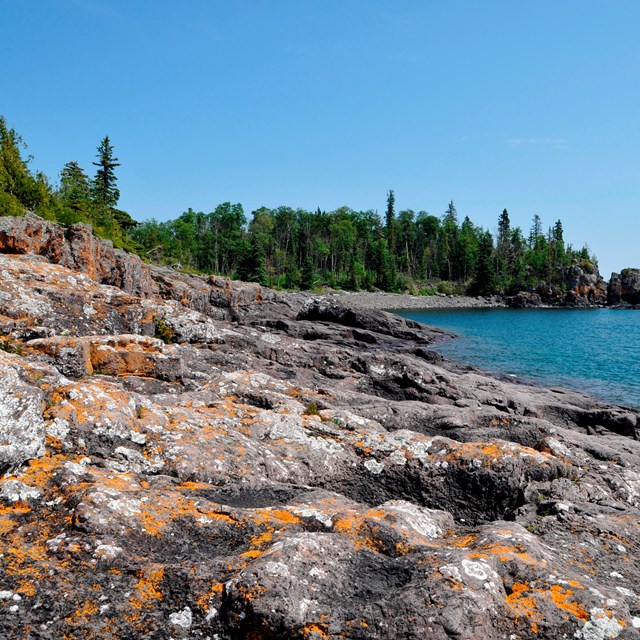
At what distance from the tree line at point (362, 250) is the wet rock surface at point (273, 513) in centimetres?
9866

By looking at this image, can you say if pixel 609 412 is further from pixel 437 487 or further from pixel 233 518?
pixel 233 518

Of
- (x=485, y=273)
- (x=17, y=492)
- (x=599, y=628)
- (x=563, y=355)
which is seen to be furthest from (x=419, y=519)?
(x=485, y=273)

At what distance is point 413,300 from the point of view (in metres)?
131

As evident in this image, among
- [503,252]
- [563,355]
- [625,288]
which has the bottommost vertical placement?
[563,355]

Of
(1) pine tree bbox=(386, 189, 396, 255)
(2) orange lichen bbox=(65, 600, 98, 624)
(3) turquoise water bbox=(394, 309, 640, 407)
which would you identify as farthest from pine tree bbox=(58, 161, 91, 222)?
(1) pine tree bbox=(386, 189, 396, 255)

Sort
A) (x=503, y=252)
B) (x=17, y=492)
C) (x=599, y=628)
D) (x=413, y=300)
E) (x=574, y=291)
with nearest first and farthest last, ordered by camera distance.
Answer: (x=599, y=628)
(x=17, y=492)
(x=413, y=300)
(x=574, y=291)
(x=503, y=252)

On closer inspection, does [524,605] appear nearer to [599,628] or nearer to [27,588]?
[599,628]

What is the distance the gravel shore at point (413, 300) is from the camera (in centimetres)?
11804

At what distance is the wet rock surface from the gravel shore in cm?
10275

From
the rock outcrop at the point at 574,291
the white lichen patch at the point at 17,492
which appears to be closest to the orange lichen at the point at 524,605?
the white lichen patch at the point at 17,492

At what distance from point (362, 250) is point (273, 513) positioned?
16008 centimetres

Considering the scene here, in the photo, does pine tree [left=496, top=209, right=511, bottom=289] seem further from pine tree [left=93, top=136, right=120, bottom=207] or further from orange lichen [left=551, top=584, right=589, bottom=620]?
orange lichen [left=551, top=584, right=589, bottom=620]

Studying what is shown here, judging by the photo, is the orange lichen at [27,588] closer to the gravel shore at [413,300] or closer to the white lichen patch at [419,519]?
the white lichen patch at [419,519]

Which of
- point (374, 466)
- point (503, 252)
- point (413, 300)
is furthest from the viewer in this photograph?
point (503, 252)
